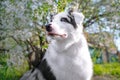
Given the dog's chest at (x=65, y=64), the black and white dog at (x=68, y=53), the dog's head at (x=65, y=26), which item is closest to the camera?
the dog's head at (x=65, y=26)

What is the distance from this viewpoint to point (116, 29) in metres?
11.1

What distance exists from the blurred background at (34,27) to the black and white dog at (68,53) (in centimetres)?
162

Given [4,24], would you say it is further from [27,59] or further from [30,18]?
[27,59]

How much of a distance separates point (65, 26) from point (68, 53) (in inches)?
15.7

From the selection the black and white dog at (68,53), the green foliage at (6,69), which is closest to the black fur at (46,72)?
the black and white dog at (68,53)

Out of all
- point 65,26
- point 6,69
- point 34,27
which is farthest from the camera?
point 6,69

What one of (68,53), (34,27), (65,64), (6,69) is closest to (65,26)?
(68,53)

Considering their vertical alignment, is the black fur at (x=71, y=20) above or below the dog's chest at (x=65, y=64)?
above

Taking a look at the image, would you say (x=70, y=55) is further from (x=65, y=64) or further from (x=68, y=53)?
(x=65, y=64)

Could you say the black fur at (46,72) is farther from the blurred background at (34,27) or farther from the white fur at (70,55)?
the blurred background at (34,27)

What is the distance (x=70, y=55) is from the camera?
479 cm

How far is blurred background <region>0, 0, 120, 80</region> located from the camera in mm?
7961

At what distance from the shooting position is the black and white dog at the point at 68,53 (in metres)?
4.66

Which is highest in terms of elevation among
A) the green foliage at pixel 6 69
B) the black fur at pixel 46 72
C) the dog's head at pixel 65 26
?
the dog's head at pixel 65 26
